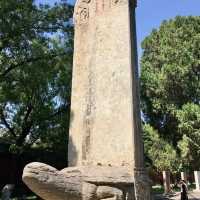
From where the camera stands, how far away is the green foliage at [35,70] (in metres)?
17.8

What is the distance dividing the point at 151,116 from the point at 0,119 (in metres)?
14.7

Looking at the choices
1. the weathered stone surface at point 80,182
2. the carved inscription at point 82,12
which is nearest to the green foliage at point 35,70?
the carved inscription at point 82,12

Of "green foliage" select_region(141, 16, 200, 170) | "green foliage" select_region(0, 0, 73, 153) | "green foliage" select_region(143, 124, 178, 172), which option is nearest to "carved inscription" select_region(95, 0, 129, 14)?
"green foliage" select_region(0, 0, 73, 153)

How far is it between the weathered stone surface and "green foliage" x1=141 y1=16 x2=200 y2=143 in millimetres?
24709

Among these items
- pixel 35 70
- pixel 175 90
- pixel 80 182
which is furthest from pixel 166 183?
pixel 80 182

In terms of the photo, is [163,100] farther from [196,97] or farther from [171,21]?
[171,21]

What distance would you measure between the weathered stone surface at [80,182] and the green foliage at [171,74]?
24.7 m

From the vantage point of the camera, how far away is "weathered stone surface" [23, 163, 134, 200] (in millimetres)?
4879

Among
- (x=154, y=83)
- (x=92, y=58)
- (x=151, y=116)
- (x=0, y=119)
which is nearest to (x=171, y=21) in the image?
(x=154, y=83)

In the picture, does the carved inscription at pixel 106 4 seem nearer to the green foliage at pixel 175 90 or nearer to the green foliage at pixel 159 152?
the green foliage at pixel 175 90

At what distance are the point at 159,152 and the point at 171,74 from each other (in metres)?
6.51

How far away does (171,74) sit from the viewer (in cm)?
2992

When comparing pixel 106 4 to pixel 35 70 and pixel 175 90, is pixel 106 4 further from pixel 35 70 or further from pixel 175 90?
pixel 175 90

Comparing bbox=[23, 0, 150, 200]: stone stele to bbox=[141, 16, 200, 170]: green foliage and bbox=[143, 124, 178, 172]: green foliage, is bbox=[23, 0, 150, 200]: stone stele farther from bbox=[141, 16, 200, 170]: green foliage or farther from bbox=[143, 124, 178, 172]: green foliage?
bbox=[143, 124, 178, 172]: green foliage
